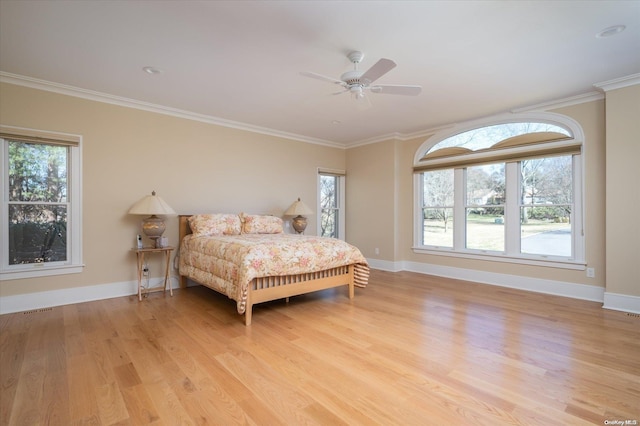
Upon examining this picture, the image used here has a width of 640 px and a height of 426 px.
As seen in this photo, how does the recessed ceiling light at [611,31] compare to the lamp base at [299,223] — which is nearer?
the recessed ceiling light at [611,31]

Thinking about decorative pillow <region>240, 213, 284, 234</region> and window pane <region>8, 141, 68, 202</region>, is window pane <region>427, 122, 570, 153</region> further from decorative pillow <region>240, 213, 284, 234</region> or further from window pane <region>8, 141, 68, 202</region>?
window pane <region>8, 141, 68, 202</region>

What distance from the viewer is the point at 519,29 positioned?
2.50m

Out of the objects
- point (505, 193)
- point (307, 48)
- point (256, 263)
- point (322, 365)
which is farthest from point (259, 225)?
point (505, 193)

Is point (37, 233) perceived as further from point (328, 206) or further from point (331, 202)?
point (331, 202)

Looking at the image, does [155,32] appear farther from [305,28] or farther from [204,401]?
[204,401]

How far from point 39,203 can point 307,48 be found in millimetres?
3591

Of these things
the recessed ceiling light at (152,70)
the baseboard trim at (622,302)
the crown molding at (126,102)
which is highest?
the recessed ceiling light at (152,70)

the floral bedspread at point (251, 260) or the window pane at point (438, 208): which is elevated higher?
the window pane at point (438, 208)

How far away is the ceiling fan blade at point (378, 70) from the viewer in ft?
7.70

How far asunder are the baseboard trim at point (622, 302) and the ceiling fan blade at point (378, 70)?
376 centimetres

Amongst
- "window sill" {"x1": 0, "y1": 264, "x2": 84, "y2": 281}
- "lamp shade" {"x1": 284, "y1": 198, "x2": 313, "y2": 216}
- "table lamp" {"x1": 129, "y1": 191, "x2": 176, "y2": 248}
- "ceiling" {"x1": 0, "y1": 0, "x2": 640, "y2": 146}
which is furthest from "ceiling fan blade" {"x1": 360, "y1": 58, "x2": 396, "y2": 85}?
"window sill" {"x1": 0, "y1": 264, "x2": 84, "y2": 281}

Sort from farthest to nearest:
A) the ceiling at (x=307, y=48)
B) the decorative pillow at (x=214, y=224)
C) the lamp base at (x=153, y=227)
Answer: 1. the decorative pillow at (x=214, y=224)
2. the lamp base at (x=153, y=227)
3. the ceiling at (x=307, y=48)

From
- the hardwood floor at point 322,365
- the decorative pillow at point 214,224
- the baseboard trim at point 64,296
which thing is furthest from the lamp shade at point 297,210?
the baseboard trim at point 64,296

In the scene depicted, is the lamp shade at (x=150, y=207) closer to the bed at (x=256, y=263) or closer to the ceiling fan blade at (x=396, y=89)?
the bed at (x=256, y=263)
